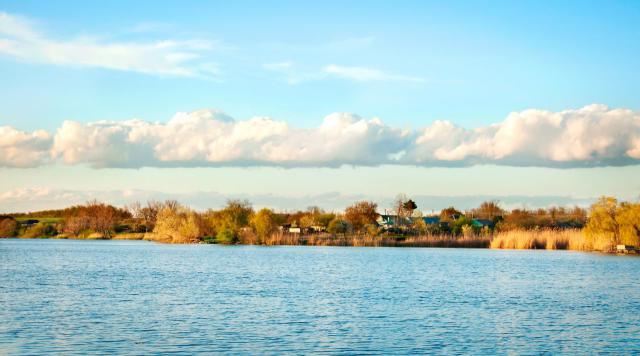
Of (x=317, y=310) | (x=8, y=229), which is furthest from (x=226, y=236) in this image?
(x=317, y=310)

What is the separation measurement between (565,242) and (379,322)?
65.1m

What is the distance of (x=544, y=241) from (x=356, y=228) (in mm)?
44844

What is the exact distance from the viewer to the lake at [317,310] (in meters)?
23.4

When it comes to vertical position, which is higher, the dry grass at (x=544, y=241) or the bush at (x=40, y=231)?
the bush at (x=40, y=231)

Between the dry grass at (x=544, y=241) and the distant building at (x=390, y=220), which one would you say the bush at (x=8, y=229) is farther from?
the dry grass at (x=544, y=241)

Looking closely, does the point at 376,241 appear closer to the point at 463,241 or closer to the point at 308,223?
the point at 463,241

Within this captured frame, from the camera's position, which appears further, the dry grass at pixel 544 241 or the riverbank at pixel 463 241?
the riverbank at pixel 463 241

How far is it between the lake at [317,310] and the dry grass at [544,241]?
1213 inches

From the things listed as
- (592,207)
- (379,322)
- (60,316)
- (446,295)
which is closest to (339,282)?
(446,295)

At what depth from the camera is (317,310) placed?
31.2 m

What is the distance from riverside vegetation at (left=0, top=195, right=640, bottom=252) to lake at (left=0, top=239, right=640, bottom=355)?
2643 cm

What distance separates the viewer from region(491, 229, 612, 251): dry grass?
85.9 m

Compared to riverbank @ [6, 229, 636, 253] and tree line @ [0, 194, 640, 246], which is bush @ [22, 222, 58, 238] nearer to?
tree line @ [0, 194, 640, 246]

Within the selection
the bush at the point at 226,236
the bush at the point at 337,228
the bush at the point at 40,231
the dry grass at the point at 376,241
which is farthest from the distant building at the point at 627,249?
the bush at the point at 40,231
